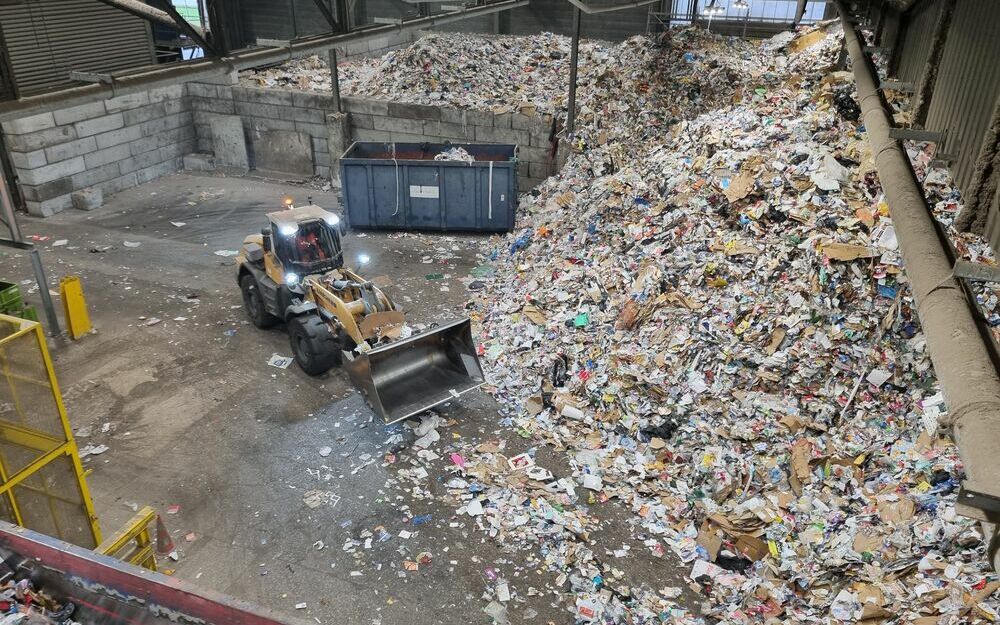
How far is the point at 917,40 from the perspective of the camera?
1011 cm

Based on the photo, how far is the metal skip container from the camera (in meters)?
12.9

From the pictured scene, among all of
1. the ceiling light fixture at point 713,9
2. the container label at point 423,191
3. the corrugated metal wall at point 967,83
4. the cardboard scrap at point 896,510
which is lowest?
the cardboard scrap at point 896,510

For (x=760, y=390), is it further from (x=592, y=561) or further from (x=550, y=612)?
(x=550, y=612)

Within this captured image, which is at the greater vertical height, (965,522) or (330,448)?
(965,522)

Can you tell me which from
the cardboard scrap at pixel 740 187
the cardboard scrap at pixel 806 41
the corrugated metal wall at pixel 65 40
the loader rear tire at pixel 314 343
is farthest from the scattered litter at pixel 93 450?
the cardboard scrap at pixel 806 41

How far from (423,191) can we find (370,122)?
11.2 feet

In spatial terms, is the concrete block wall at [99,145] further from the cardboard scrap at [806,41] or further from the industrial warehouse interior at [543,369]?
the cardboard scrap at [806,41]

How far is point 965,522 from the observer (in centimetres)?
479

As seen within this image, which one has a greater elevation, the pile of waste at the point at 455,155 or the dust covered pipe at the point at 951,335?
the dust covered pipe at the point at 951,335

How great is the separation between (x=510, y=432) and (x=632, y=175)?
18.2 ft

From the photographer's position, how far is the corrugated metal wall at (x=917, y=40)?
29.3 ft

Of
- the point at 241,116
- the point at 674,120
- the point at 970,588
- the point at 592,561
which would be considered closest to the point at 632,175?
the point at 674,120

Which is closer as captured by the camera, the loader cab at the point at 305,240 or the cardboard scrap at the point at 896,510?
the cardboard scrap at the point at 896,510

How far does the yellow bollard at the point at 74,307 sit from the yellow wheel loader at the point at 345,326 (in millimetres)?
2391
